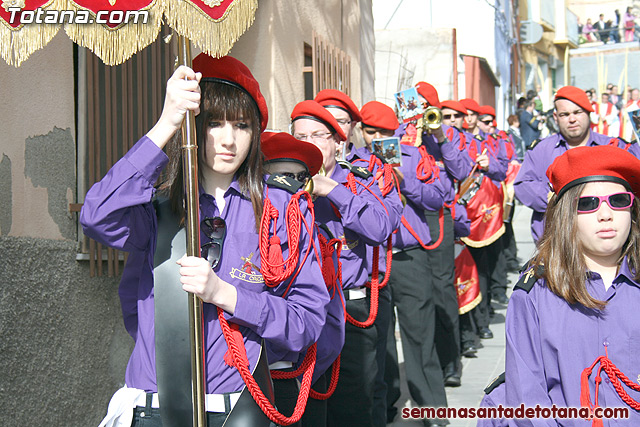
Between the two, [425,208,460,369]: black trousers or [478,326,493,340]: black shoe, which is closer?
[425,208,460,369]: black trousers

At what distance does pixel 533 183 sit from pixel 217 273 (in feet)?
15.5

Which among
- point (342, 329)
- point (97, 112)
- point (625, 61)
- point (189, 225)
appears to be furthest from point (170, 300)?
point (625, 61)

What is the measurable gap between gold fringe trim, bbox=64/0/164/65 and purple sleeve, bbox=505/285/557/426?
158 centimetres

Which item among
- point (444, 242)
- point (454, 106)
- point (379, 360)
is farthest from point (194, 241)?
point (454, 106)

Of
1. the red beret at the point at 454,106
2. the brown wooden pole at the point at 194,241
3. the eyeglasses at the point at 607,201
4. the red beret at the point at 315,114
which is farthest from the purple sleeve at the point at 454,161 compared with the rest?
the brown wooden pole at the point at 194,241

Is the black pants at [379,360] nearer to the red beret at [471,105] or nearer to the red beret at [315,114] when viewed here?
the red beret at [315,114]

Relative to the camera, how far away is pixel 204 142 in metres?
2.94

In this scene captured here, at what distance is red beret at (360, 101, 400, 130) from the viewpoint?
21.8ft

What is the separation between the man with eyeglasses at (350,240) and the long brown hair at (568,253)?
5.08 feet

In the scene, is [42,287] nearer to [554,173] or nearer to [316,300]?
[316,300]

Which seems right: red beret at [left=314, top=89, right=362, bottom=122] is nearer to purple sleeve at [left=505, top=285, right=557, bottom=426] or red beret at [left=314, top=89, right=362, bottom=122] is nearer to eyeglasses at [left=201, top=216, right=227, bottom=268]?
purple sleeve at [left=505, top=285, right=557, bottom=426]

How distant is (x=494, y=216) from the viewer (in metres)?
10.2

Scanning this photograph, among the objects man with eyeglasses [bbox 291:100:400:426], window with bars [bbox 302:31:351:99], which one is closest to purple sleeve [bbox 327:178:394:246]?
man with eyeglasses [bbox 291:100:400:426]

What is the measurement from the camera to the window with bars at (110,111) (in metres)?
5.02
